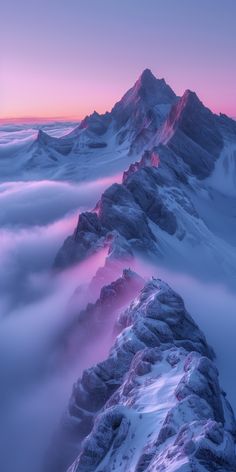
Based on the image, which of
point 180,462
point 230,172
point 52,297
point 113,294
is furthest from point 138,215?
point 230,172

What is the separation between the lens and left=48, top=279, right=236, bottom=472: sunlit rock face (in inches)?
961

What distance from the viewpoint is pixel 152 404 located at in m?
31.7

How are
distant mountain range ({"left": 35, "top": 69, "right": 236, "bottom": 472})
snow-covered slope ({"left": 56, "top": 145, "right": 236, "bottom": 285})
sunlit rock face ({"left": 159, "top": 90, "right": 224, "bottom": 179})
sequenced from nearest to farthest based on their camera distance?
distant mountain range ({"left": 35, "top": 69, "right": 236, "bottom": 472}) < snow-covered slope ({"left": 56, "top": 145, "right": 236, "bottom": 285}) < sunlit rock face ({"left": 159, "top": 90, "right": 224, "bottom": 179})

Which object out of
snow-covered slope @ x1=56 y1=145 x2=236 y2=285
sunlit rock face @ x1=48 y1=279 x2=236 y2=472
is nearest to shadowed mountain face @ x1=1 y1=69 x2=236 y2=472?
sunlit rock face @ x1=48 y1=279 x2=236 y2=472

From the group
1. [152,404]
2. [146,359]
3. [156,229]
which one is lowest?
[156,229]

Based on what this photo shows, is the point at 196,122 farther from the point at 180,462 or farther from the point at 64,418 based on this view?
the point at 180,462

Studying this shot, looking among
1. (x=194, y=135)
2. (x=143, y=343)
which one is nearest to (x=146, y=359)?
(x=143, y=343)

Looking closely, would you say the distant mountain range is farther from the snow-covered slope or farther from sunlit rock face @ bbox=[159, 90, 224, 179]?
sunlit rock face @ bbox=[159, 90, 224, 179]

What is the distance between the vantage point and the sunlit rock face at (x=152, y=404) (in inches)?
961

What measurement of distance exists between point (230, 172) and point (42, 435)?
144782 millimetres

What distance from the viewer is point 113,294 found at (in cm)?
5738

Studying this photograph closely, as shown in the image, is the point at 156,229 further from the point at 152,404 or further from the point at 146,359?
the point at 152,404

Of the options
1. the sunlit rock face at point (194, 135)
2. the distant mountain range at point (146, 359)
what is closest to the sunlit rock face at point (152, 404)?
the distant mountain range at point (146, 359)

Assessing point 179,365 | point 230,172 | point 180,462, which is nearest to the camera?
point 180,462
